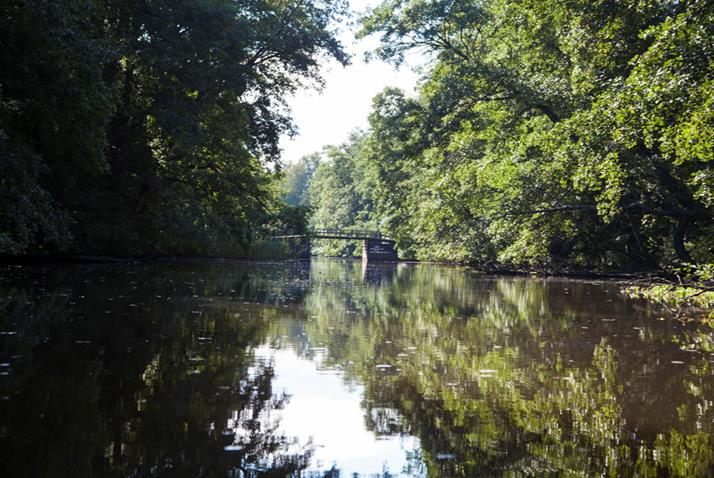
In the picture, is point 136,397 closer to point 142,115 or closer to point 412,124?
point 142,115

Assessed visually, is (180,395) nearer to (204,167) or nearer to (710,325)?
(710,325)

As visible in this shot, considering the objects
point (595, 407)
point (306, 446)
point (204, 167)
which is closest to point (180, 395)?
point (306, 446)

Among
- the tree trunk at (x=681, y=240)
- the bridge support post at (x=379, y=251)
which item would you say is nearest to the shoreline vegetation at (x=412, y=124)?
the tree trunk at (x=681, y=240)

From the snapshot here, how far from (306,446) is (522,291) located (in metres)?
17.8

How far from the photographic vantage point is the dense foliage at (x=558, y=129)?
14.9 metres

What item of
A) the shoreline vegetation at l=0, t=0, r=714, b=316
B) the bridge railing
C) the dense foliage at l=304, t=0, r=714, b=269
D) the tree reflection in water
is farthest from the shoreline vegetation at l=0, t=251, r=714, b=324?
the bridge railing

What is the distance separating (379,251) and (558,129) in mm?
51980

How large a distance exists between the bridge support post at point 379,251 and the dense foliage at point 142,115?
122 ft

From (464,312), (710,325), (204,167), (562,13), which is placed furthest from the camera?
(204,167)

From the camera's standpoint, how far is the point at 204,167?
92.8 feet

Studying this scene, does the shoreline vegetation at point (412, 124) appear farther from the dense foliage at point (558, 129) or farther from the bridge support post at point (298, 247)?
the bridge support post at point (298, 247)

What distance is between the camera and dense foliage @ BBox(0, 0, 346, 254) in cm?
1469

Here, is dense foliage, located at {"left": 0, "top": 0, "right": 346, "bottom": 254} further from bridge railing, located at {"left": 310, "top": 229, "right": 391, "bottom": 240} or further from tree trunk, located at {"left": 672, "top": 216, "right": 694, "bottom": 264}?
bridge railing, located at {"left": 310, "top": 229, "right": 391, "bottom": 240}

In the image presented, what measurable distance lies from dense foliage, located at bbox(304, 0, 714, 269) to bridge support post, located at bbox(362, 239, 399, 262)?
114 ft
